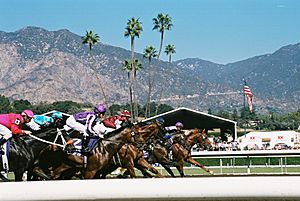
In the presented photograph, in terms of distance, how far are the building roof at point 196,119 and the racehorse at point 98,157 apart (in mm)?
32593

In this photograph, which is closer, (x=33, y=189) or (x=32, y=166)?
(x=33, y=189)

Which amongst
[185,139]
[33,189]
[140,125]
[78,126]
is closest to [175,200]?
[33,189]

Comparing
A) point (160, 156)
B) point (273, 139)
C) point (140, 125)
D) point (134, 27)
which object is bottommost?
point (273, 139)

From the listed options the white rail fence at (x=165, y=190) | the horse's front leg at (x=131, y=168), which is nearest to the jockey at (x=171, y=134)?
the horse's front leg at (x=131, y=168)

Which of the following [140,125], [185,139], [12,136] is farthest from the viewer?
[185,139]

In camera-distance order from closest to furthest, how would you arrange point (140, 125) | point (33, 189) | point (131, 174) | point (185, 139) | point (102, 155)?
point (33, 189)
point (102, 155)
point (131, 174)
point (140, 125)
point (185, 139)

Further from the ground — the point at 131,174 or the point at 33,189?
the point at 33,189

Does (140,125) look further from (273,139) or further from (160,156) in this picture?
(273,139)

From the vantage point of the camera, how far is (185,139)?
52.8ft

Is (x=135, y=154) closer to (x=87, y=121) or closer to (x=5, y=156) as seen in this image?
(x=87, y=121)

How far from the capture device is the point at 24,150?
9633 mm

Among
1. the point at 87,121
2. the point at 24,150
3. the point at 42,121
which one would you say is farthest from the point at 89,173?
the point at 42,121

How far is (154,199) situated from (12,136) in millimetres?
6864

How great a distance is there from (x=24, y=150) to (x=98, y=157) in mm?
1323
